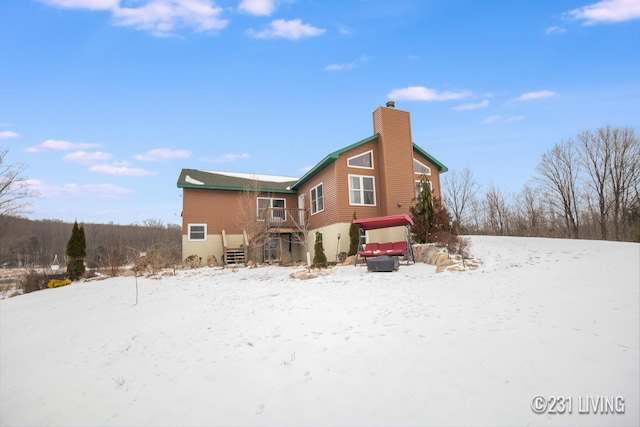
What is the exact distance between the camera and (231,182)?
760 inches

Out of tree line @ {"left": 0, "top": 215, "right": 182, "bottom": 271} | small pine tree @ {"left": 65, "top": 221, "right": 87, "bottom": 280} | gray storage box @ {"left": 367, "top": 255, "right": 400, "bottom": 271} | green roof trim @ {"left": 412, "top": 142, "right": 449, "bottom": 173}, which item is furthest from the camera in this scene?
green roof trim @ {"left": 412, "top": 142, "right": 449, "bottom": 173}

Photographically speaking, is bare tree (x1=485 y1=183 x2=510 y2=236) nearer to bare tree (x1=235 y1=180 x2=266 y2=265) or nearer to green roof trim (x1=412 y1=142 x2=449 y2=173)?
green roof trim (x1=412 y1=142 x2=449 y2=173)

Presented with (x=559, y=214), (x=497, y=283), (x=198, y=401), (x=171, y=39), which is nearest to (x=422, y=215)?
(x=497, y=283)

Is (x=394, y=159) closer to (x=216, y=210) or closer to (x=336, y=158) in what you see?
(x=336, y=158)

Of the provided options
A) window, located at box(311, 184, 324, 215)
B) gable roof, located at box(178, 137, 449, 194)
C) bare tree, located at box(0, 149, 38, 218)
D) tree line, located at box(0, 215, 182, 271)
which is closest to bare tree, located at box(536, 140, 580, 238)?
gable roof, located at box(178, 137, 449, 194)

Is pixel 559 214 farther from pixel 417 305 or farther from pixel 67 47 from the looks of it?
pixel 67 47

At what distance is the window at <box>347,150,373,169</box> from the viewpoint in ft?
50.0

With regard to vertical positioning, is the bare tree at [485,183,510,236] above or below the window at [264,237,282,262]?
above

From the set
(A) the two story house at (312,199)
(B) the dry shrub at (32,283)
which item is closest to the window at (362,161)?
(A) the two story house at (312,199)

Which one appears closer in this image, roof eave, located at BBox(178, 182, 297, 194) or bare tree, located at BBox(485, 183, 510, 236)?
roof eave, located at BBox(178, 182, 297, 194)

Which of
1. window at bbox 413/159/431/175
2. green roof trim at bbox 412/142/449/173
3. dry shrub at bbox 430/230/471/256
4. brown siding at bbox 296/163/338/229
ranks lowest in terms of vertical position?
dry shrub at bbox 430/230/471/256

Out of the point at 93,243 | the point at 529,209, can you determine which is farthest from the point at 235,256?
the point at 93,243

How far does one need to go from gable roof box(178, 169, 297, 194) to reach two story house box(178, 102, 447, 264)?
58 millimetres

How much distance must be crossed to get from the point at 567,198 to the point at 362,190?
67.3 feet
